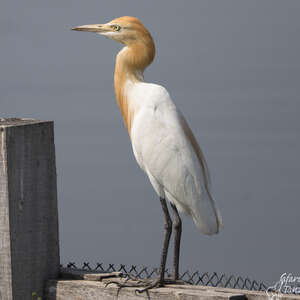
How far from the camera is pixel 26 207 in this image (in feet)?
16.7

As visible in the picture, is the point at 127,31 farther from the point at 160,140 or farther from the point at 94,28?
the point at 160,140

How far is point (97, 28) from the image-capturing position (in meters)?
5.32

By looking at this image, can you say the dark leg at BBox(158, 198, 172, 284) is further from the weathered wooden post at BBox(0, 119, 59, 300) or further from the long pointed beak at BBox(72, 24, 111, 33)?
the long pointed beak at BBox(72, 24, 111, 33)

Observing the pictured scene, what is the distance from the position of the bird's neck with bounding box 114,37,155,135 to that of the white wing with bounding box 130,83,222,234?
99 mm

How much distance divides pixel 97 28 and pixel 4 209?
1534mm

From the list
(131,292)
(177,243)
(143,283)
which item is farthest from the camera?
(177,243)

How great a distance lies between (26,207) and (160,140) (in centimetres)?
109

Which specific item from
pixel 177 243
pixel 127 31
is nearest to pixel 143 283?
pixel 177 243

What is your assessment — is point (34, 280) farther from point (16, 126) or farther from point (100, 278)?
point (16, 126)

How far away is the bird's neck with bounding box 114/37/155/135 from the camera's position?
17.0 feet

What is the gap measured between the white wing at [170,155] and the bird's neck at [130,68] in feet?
0.32

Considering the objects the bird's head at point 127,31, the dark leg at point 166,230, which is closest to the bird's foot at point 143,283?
the dark leg at point 166,230

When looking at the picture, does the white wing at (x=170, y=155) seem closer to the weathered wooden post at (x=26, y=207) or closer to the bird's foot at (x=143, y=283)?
the bird's foot at (x=143, y=283)

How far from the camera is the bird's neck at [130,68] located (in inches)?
→ 204
